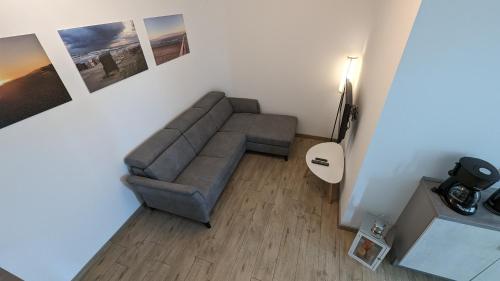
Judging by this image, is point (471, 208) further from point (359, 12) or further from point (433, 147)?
point (359, 12)

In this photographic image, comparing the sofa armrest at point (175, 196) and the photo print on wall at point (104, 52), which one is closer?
the photo print on wall at point (104, 52)

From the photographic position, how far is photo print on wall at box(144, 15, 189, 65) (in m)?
2.30

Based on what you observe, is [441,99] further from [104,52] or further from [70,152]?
[70,152]

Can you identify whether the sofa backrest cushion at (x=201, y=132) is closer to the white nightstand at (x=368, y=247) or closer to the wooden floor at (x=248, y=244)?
the wooden floor at (x=248, y=244)

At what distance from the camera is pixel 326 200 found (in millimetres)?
2441

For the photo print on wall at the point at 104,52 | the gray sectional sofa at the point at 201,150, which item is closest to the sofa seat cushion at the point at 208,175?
the gray sectional sofa at the point at 201,150

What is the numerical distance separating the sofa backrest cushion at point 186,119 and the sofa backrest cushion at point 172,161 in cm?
17

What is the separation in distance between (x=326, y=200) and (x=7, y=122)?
281 cm

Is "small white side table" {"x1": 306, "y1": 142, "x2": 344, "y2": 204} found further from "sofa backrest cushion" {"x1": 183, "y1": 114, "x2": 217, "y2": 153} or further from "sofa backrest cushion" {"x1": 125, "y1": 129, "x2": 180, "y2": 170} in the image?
"sofa backrest cushion" {"x1": 125, "y1": 129, "x2": 180, "y2": 170}

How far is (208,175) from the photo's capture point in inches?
91.4

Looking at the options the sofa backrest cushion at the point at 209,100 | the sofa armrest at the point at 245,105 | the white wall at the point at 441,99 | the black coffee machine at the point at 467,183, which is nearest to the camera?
the white wall at the point at 441,99

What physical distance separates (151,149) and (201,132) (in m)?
0.77

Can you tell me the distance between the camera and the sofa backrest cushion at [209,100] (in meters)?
3.11

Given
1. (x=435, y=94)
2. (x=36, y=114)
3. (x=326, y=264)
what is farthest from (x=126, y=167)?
(x=435, y=94)
